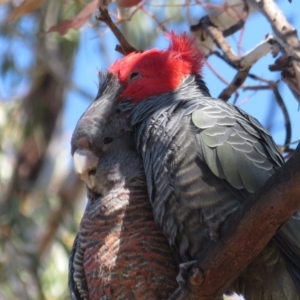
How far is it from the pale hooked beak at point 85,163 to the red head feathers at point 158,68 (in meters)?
0.33

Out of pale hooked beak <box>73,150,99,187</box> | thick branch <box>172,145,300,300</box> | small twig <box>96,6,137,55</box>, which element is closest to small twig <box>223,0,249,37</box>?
small twig <box>96,6,137,55</box>

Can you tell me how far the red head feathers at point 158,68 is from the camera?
10.9 ft

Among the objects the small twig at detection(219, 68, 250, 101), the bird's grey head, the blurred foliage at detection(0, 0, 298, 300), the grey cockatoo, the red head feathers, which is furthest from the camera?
the blurred foliage at detection(0, 0, 298, 300)

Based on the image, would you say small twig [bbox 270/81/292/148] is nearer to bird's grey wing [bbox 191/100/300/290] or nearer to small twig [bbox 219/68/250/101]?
small twig [bbox 219/68/250/101]

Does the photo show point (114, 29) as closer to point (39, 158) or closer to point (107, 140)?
point (107, 140)

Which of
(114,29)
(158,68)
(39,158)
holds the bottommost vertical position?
(39,158)

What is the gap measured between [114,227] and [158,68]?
0.80m

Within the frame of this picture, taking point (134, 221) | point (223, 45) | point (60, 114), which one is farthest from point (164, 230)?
point (60, 114)

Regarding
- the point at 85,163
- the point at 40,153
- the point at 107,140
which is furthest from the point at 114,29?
the point at 40,153

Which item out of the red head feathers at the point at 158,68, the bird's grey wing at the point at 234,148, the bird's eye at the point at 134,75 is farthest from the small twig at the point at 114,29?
the bird's grey wing at the point at 234,148

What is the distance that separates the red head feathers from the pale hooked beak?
33 cm

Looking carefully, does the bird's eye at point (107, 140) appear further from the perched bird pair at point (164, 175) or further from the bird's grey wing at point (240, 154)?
the bird's grey wing at point (240, 154)

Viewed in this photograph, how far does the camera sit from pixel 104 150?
10.6 ft

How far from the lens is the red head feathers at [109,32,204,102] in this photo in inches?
131
